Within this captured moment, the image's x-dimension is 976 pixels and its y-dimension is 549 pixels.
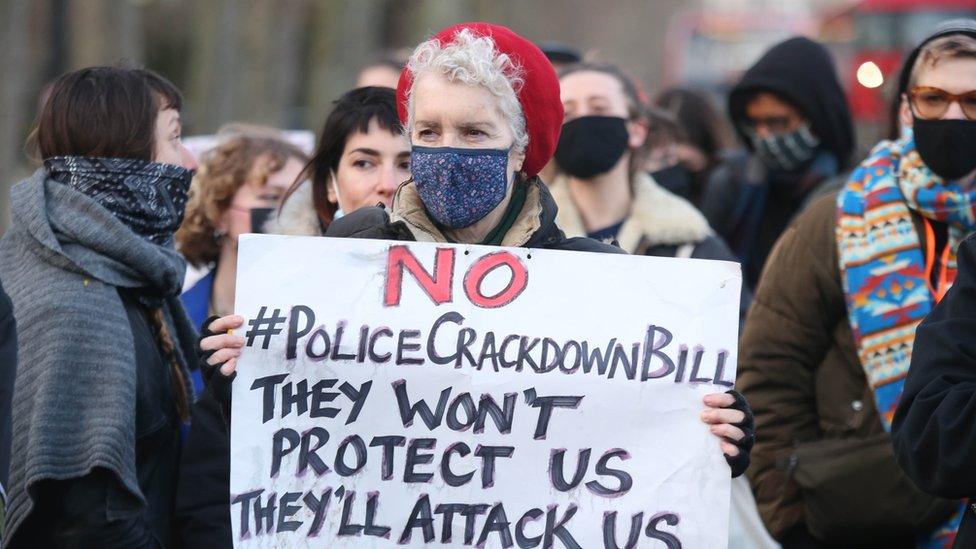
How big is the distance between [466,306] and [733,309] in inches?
22.4

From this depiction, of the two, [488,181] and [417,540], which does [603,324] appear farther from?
[417,540]

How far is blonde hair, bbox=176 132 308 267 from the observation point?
521 cm

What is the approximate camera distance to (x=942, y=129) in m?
3.87

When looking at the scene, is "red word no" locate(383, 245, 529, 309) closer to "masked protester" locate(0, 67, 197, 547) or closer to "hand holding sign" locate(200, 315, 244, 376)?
"hand holding sign" locate(200, 315, 244, 376)

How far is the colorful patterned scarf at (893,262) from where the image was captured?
390 centimetres

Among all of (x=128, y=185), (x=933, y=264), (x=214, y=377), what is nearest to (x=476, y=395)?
(x=214, y=377)

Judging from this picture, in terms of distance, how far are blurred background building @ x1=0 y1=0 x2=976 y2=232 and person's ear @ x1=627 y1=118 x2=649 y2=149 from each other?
654 millimetres

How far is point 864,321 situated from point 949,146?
52cm

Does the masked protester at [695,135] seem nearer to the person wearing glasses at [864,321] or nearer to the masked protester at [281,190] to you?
the masked protester at [281,190]

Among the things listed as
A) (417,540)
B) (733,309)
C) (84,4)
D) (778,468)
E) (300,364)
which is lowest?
(84,4)

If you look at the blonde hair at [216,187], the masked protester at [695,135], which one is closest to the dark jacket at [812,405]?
the blonde hair at [216,187]

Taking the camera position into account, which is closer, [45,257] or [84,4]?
[45,257]

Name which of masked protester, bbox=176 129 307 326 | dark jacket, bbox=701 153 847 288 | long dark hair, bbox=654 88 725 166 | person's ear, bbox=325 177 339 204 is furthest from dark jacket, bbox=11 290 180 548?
long dark hair, bbox=654 88 725 166

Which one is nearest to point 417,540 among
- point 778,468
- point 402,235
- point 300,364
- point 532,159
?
point 300,364
